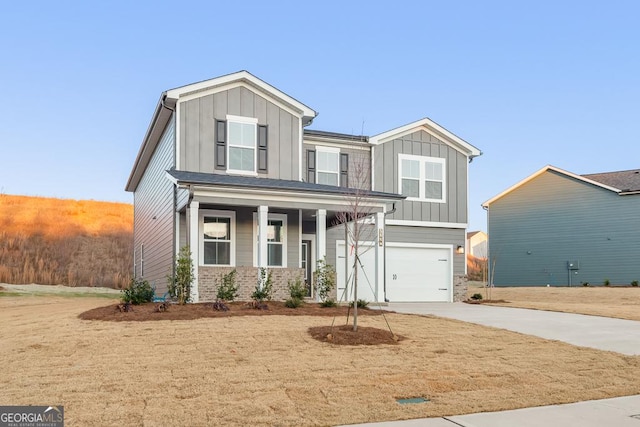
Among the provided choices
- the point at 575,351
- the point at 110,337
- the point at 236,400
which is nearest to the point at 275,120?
the point at 110,337

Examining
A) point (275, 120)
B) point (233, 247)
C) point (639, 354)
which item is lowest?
point (639, 354)

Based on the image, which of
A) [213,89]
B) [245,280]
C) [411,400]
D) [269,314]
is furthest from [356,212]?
[213,89]

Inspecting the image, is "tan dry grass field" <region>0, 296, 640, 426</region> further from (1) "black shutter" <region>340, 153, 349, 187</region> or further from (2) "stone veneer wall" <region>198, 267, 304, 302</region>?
(1) "black shutter" <region>340, 153, 349, 187</region>

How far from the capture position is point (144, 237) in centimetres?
2659

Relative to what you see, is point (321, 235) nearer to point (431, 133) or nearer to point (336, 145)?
point (336, 145)

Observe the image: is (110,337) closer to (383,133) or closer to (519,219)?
(383,133)

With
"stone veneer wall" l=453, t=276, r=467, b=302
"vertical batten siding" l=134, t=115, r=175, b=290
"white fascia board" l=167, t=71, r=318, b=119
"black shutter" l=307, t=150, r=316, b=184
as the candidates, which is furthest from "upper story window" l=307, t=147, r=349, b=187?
"stone veneer wall" l=453, t=276, r=467, b=302

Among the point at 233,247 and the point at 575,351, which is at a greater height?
the point at 233,247

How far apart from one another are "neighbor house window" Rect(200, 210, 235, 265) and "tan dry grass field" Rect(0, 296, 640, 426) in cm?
644

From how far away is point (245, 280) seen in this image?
1742cm

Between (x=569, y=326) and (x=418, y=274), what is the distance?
9.29 metres

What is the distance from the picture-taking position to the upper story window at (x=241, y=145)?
18.0 m

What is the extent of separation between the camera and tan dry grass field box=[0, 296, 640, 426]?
6.24 m

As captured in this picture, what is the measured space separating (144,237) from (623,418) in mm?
23296
